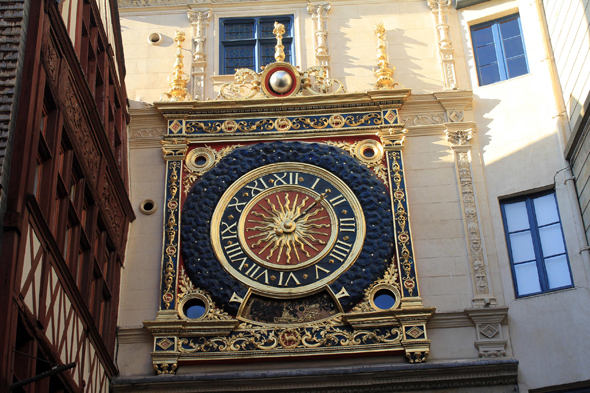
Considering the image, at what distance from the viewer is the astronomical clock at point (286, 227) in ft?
37.5

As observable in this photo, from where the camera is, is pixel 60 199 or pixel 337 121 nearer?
pixel 60 199

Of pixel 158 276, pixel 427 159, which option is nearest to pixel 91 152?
pixel 158 276

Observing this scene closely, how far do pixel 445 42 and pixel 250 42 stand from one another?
128 inches

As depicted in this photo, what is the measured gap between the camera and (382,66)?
13586mm

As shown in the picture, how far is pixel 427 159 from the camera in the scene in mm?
12914

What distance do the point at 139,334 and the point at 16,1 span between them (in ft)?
16.3

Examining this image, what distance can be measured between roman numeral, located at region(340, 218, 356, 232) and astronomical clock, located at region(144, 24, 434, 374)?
0.6 inches

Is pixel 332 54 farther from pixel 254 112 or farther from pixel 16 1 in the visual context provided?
pixel 16 1

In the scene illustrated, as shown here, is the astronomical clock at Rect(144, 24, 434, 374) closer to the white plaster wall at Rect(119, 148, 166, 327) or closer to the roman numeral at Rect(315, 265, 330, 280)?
the roman numeral at Rect(315, 265, 330, 280)

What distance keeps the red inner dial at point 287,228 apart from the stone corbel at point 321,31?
256 cm

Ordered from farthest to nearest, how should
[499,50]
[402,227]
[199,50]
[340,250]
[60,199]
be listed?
[199,50], [499,50], [402,227], [340,250], [60,199]

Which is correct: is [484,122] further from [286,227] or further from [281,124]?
[286,227]

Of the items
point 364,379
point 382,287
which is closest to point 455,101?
point 382,287

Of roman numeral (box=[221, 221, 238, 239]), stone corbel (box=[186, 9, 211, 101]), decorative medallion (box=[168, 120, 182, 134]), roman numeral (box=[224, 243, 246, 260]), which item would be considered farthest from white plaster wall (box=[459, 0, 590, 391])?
decorative medallion (box=[168, 120, 182, 134])
